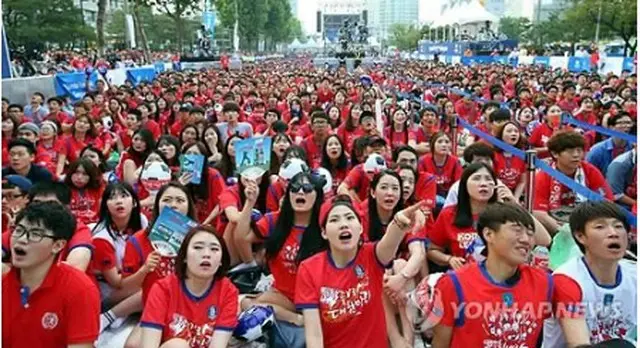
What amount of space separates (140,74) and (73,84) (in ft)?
21.7

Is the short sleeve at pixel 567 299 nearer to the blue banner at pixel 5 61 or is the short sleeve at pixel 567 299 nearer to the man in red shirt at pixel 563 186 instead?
the man in red shirt at pixel 563 186

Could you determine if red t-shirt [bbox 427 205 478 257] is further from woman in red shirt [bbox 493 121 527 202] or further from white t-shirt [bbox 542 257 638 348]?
woman in red shirt [bbox 493 121 527 202]

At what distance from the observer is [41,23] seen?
30.3 meters

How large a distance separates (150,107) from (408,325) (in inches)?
291

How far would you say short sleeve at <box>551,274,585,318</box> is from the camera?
2.87 m

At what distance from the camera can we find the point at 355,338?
344 cm

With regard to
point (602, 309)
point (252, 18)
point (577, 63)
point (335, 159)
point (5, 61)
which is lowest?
point (602, 309)

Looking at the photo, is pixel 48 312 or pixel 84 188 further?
pixel 84 188

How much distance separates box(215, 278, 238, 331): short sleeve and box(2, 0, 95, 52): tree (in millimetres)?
27505

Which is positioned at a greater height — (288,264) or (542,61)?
(542,61)

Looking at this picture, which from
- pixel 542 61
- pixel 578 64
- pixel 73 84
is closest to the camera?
pixel 73 84

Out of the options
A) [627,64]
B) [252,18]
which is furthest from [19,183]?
[252,18]

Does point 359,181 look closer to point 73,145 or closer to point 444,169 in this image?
point 444,169

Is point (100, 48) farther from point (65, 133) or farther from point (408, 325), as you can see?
point (408, 325)
